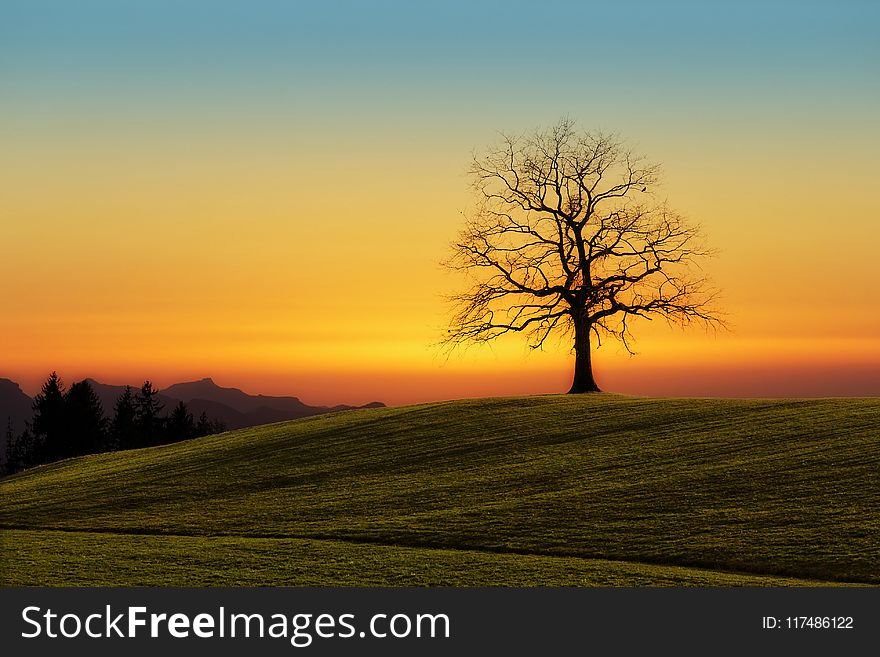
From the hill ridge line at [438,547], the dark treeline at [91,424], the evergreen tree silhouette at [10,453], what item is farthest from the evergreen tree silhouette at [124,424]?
the hill ridge line at [438,547]

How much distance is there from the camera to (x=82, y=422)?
11369cm

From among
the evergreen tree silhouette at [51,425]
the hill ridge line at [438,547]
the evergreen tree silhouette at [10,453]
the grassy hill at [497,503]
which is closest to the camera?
the hill ridge line at [438,547]

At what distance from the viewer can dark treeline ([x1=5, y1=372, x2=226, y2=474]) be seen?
113m

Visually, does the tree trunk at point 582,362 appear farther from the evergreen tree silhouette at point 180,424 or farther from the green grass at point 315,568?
the evergreen tree silhouette at point 180,424

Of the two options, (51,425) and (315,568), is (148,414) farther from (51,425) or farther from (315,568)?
(315,568)

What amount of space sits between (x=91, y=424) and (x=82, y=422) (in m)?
1.14

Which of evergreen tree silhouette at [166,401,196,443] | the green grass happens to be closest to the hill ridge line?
the green grass

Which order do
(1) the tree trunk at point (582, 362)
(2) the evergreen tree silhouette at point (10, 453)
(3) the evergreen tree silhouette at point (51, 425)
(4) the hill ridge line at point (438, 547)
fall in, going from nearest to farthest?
(4) the hill ridge line at point (438, 547), (1) the tree trunk at point (582, 362), (3) the evergreen tree silhouette at point (51, 425), (2) the evergreen tree silhouette at point (10, 453)

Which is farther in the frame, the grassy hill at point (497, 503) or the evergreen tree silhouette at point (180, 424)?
the evergreen tree silhouette at point (180, 424)

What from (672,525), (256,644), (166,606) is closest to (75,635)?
(166,606)

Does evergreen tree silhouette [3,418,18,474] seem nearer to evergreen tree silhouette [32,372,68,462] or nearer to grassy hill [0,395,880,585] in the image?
evergreen tree silhouette [32,372,68,462]

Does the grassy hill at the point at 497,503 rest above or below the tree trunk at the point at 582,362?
below

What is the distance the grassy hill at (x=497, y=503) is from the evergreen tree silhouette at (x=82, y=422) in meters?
70.0

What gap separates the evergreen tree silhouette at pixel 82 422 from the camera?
11288cm
